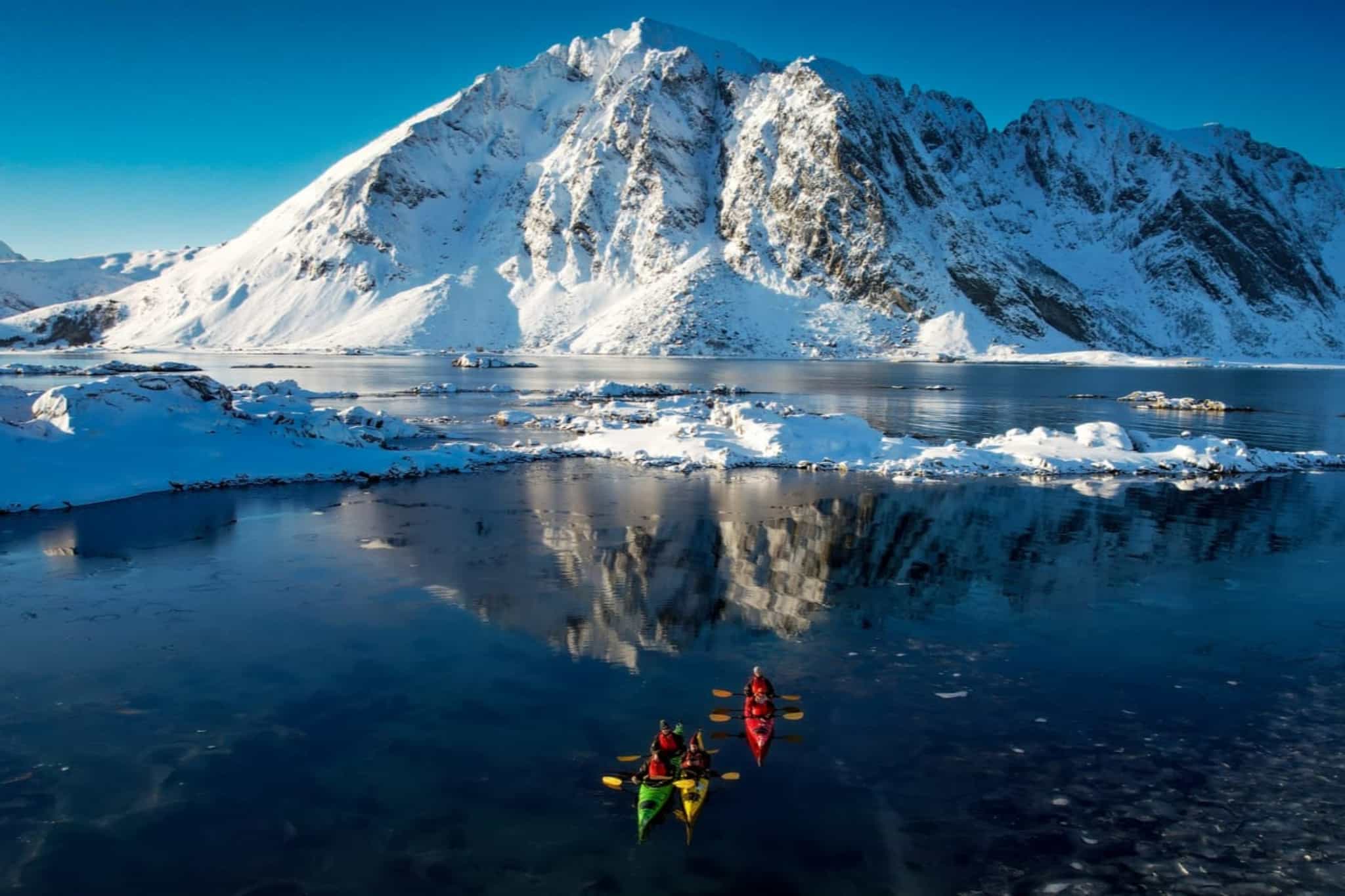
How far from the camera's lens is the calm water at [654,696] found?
12547mm

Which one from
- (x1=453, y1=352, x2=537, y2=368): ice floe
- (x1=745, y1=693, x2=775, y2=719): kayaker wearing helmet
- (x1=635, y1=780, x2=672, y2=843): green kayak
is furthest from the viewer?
(x1=453, y1=352, x2=537, y2=368): ice floe

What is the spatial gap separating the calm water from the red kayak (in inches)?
15.0

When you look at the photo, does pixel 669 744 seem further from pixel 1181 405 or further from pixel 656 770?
pixel 1181 405

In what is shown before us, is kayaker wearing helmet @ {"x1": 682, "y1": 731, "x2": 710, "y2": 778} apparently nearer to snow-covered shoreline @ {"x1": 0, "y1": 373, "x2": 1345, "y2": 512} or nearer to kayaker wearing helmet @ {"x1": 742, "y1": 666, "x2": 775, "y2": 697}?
kayaker wearing helmet @ {"x1": 742, "y1": 666, "x2": 775, "y2": 697}

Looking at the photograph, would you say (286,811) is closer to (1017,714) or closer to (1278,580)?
(1017,714)

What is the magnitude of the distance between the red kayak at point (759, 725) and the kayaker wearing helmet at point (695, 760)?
1.28 metres

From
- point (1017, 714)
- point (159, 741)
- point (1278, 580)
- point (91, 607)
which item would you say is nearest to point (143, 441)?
point (91, 607)

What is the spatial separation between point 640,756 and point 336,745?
18.7ft

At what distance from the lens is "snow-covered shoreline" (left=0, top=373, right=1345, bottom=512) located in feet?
130

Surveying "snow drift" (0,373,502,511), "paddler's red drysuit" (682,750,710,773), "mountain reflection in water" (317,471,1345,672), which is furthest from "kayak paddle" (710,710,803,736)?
"snow drift" (0,373,502,511)

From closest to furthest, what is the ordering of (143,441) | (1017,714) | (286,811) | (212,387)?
(286,811) < (1017,714) < (143,441) < (212,387)

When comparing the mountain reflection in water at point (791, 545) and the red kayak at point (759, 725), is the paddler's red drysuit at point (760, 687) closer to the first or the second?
the red kayak at point (759, 725)

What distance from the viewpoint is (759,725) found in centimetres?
1598

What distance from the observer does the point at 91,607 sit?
2338cm
